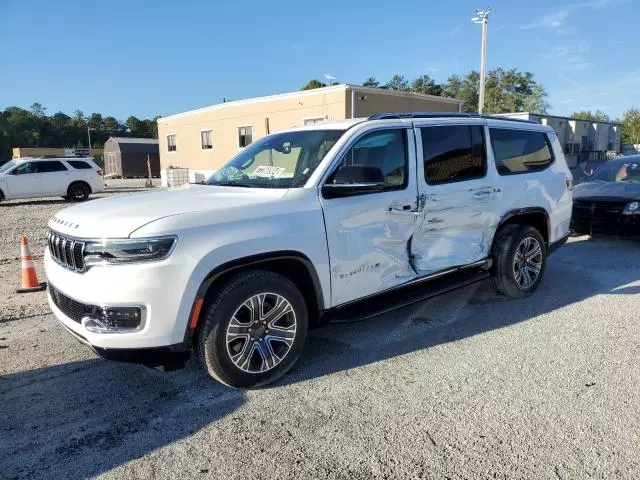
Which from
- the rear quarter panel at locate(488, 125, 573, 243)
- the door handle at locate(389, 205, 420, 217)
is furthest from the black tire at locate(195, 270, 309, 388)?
the rear quarter panel at locate(488, 125, 573, 243)

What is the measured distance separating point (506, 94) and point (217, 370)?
68.5 m

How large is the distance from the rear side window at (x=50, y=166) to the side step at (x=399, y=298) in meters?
18.1

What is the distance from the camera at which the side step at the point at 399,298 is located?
12.5 feet

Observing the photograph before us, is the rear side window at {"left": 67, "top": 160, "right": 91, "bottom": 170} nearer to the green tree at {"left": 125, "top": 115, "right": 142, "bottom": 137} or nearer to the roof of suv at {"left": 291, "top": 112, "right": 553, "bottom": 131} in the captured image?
the roof of suv at {"left": 291, "top": 112, "right": 553, "bottom": 131}

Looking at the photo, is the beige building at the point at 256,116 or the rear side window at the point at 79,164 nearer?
the rear side window at the point at 79,164

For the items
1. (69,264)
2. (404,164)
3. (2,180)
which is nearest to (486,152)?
(404,164)

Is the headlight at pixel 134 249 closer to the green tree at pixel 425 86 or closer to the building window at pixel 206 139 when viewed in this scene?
the building window at pixel 206 139

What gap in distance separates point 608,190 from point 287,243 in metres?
7.46

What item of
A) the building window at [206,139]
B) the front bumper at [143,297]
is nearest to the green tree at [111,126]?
the building window at [206,139]

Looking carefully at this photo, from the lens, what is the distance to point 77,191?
19219 millimetres

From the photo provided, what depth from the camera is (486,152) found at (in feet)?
16.5

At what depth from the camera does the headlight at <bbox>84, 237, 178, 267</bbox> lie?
294cm

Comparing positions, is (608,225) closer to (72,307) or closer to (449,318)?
(449,318)

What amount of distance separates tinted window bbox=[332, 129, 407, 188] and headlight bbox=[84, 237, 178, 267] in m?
1.68
